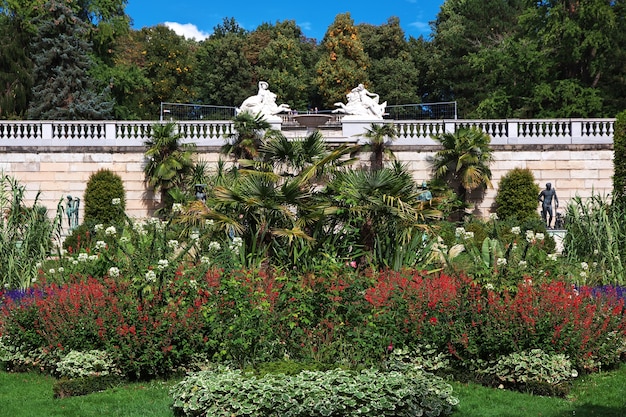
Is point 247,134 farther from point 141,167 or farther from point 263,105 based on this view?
point 141,167

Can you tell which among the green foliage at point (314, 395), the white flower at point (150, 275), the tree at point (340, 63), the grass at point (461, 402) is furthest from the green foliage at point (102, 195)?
the tree at point (340, 63)

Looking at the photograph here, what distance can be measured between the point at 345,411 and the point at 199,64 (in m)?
39.5

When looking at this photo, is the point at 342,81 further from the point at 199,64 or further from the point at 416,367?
the point at 416,367

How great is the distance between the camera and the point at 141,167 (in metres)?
23.5

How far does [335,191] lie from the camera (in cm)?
1078

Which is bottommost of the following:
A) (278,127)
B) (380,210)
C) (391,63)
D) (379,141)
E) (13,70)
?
(380,210)

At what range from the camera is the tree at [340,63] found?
3812cm

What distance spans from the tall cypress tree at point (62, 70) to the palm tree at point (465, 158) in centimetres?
1445

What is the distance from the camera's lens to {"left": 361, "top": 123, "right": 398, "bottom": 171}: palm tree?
75.4 ft

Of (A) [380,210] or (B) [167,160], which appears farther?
(B) [167,160]

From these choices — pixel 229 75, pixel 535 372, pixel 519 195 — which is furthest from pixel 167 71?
pixel 535 372

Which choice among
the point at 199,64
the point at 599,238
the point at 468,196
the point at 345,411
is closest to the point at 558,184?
the point at 468,196

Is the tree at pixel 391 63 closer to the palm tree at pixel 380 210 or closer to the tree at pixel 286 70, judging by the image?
the tree at pixel 286 70

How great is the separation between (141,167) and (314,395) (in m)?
17.9
